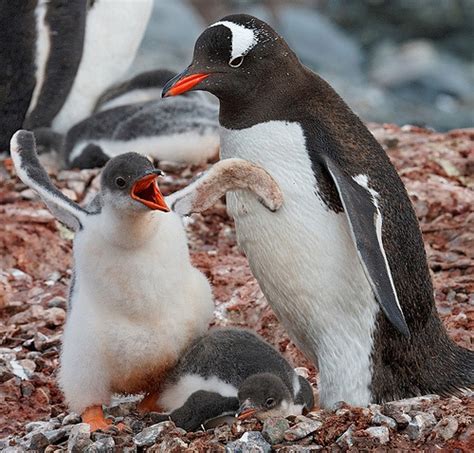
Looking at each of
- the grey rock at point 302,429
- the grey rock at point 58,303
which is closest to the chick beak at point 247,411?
the grey rock at point 302,429

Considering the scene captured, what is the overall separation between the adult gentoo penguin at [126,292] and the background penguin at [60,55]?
3.09m

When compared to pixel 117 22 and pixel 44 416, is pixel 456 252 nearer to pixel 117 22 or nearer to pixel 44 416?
pixel 44 416

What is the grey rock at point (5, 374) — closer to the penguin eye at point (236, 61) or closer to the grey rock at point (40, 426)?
the grey rock at point (40, 426)

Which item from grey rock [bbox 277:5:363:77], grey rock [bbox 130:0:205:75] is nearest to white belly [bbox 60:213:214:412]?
grey rock [bbox 130:0:205:75]

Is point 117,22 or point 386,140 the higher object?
point 117,22

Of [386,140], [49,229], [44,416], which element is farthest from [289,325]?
[386,140]

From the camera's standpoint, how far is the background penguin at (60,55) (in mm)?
6855

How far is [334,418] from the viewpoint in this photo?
11.4 ft

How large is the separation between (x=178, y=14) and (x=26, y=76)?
25.0 ft

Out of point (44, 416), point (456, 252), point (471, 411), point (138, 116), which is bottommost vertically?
point (44, 416)

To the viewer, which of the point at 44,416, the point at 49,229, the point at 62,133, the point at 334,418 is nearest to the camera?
the point at 334,418

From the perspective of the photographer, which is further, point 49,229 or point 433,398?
point 49,229

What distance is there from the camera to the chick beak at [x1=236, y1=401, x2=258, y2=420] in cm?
353

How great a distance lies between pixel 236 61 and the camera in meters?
3.67
